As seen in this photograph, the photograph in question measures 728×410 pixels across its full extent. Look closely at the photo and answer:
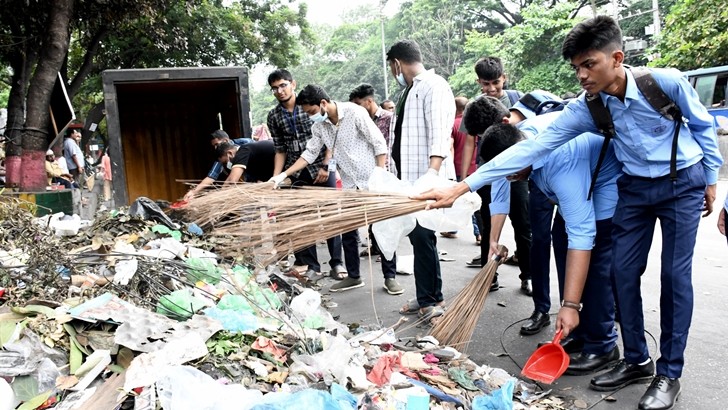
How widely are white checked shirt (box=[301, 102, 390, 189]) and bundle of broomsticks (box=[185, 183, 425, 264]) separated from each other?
823 mm

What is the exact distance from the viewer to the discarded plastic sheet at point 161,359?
6.67 feet

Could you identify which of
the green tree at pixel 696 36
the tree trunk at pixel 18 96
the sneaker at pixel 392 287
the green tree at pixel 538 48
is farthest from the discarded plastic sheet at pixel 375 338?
the green tree at pixel 538 48

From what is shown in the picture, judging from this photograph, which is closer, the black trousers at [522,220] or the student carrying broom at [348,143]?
the black trousers at [522,220]

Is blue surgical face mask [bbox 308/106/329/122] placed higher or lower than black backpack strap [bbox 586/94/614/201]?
higher

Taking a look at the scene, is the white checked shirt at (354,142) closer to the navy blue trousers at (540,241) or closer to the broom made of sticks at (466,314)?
the navy blue trousers at (540,241)

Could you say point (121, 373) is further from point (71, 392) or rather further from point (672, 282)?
point (672, 282)

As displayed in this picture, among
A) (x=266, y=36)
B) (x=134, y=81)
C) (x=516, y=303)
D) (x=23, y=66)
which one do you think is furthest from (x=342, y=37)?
(x=516, y=303)

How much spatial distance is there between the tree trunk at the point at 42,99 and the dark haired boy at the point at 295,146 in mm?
2964

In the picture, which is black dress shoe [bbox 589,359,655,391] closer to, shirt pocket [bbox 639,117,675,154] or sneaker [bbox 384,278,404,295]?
shirt pocket [bbox 639,117,675,154]

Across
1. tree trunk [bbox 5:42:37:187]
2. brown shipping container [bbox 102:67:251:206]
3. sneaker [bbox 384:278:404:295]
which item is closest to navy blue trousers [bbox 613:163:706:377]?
sneaker [bbox 384:278:404:295]

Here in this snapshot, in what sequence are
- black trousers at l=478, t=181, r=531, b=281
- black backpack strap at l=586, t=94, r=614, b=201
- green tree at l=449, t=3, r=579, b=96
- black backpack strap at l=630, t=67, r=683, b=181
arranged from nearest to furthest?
black backpack strap at l=630, t=67, r=683, b=181 → black backpack strap at l=586, t=94, r=614, b=201 → black trousers at l=478, t=181, r=531, b=281 → green tree at l=449, t=3, r=579, b=96

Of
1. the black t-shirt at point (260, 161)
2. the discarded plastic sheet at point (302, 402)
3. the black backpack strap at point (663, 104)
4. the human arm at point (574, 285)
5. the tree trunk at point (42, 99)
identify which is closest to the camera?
the discarded plastic sheet at point (302, 402)

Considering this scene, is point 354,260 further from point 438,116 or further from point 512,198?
point 438,116

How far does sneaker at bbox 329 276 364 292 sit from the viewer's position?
4.56 metres
